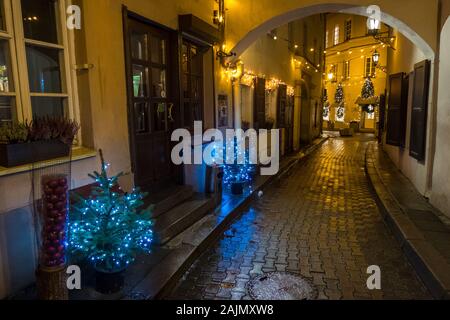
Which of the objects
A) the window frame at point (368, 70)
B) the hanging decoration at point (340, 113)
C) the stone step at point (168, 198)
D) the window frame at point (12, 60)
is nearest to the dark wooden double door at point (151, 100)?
the stone step at point (168, 198)

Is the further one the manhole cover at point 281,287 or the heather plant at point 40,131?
the manhole cover at point 281,287

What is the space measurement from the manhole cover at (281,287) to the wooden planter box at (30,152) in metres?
2.59

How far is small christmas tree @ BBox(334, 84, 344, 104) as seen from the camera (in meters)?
34.8

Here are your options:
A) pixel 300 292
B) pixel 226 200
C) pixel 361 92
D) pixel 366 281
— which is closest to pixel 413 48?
pixel 226 200

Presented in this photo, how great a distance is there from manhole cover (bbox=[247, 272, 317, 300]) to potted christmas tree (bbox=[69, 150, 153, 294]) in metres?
1.43

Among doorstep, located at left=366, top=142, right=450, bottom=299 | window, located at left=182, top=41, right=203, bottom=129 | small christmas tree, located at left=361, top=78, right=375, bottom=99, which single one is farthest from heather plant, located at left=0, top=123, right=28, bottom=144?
small christmas tree, located at left=361, top=78, right=375, bottom=99

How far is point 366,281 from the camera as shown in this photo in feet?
13.4

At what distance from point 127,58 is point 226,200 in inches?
136

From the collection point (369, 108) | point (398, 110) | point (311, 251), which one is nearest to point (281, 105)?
point (398, 110)

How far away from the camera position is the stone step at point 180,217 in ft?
15.4

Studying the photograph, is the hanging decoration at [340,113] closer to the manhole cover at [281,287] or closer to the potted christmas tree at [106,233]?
the manhole cover at [281,287]

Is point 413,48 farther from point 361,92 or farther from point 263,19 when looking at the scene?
point 361,92

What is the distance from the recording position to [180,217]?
5.18 m

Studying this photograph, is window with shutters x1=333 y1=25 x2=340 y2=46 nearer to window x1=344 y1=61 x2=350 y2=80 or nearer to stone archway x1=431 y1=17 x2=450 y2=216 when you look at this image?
window x1=344 y1=61 x2=350 y2=80
